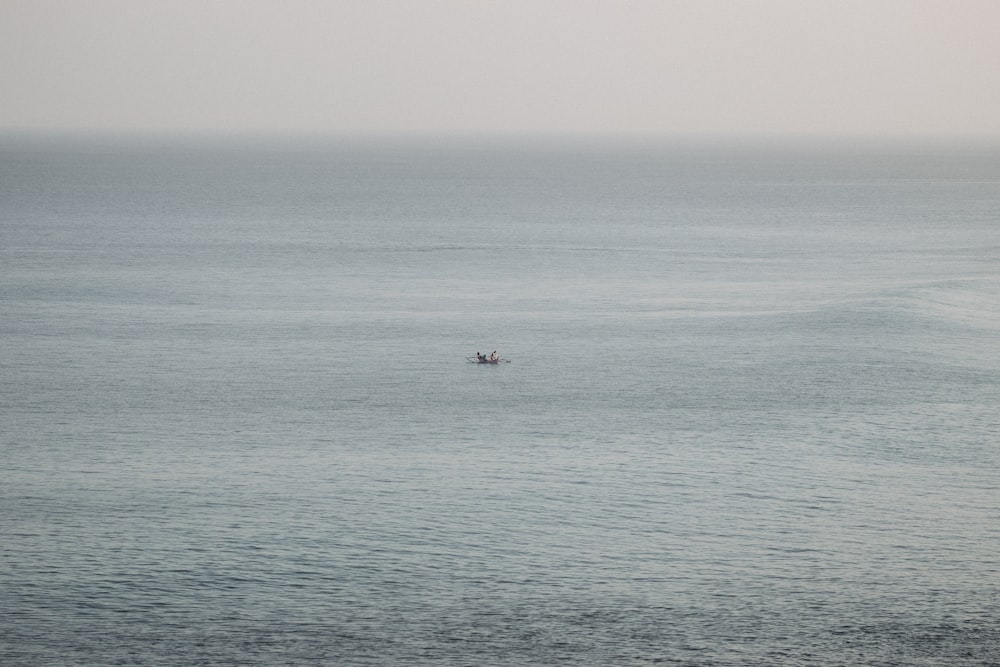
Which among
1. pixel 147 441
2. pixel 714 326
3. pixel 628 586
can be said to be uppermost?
pixel 714 326

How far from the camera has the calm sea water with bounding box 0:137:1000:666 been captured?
165ft

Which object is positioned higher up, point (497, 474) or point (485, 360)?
point (485, 360)

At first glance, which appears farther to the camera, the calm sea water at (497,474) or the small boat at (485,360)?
the small boat at (485,360)

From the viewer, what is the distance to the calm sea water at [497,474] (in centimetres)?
5044

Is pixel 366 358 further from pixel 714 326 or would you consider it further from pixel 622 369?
pixel 714 326

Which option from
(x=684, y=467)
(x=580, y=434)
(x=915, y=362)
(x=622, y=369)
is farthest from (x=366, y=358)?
(x=915, y=362)

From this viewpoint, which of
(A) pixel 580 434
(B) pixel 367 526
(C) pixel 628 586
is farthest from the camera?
(A) pixel 580 434

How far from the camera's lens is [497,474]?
69000 mm

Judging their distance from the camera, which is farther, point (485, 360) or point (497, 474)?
point (485, 360)

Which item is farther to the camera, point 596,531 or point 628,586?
point 596,531

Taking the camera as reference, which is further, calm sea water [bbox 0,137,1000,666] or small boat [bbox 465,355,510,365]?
small boat [bbox 465,355,510,365]

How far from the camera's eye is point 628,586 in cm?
5469

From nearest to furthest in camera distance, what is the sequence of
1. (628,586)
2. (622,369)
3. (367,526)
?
(628,586) < (367,526) < (622,369)

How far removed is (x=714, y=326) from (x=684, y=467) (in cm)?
4079
